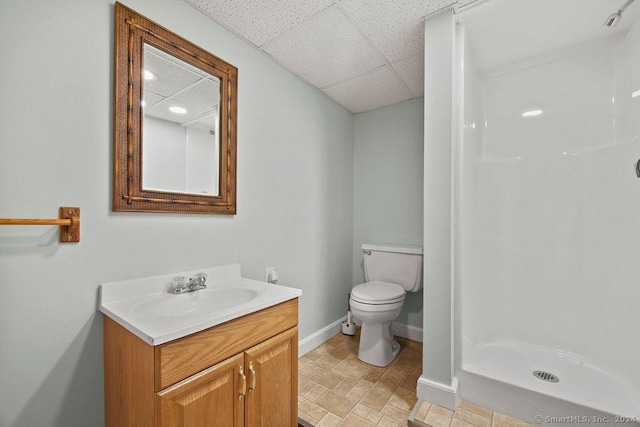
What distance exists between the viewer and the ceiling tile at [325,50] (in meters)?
1.65

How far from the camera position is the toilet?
197 cm

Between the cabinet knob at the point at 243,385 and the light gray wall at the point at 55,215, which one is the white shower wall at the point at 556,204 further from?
the light gray wall at the point at 55,215

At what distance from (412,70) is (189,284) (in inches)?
81.7

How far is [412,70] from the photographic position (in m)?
2.10

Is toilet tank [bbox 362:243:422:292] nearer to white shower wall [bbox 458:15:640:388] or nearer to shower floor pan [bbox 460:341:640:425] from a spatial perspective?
white shower wall [bbox 458:15:640:388]

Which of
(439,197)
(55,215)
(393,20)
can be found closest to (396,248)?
(439,197)

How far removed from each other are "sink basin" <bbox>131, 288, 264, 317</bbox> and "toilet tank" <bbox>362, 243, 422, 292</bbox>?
1352 millimetres

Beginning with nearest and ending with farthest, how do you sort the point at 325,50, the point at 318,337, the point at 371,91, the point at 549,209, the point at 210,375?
the point at 210,375 → the point at 325,50 → the point at 549,209 → the point at 318,337 → the point at 371,91

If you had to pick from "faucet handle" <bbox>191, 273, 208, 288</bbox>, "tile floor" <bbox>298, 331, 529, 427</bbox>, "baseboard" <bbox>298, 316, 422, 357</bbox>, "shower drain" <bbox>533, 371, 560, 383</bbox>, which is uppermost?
"faucet handle" <bbox>191, 273, 208, 288</bbox>

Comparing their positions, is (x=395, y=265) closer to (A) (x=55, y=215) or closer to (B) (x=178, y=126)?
(B) (x=178, y=126)

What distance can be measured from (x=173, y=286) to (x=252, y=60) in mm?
1437

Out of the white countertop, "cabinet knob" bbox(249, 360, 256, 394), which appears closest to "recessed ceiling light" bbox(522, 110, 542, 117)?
the white countertop

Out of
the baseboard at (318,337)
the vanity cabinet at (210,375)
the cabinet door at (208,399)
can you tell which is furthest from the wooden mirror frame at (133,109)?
the baseboard at (318,337)

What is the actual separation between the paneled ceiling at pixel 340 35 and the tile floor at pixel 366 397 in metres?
2.17
